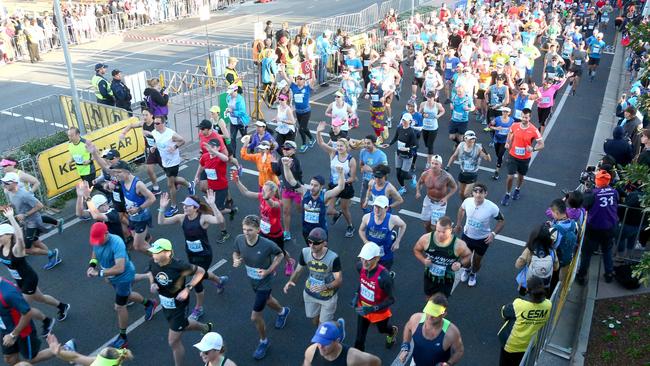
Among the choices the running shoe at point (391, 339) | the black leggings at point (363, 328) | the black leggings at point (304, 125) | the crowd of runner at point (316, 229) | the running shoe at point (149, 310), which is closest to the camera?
the crowd of runner at point (316, 229)

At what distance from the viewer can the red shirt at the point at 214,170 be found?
30.7 ft

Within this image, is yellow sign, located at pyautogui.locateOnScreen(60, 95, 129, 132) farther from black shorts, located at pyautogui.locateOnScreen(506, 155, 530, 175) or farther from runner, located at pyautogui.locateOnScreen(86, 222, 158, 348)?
black shorts, located at pyautogui.locateOnScreen(506, 155, 530, 175)

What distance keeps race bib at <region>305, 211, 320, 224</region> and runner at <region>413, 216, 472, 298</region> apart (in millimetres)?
1787

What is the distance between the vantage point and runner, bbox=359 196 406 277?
7258 mm

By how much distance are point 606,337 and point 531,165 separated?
20.8 feet

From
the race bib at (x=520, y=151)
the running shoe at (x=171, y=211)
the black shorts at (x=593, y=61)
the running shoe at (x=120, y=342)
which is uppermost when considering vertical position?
the race bib at (x=520, y=151)

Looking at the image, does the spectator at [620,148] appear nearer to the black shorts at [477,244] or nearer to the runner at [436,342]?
the black shorts at [477,244]

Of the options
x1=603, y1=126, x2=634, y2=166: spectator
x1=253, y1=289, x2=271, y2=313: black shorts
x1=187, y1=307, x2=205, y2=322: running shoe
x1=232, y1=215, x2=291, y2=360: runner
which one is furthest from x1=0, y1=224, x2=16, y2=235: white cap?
x1=603, y1=126, x2=634, y2=166: spectator

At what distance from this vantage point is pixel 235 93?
12.2 m

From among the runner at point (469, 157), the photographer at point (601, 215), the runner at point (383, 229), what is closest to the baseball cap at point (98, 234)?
the runner at point (383, 229)

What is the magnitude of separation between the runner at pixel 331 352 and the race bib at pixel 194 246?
2.84 m

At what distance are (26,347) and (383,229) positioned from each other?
4414 millimetres

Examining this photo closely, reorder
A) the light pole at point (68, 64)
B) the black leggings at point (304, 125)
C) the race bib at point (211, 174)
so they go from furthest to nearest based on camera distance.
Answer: the black leggings at point (304, 125) → the light pole at point (68, 64) → the race bib at point (211, 174)

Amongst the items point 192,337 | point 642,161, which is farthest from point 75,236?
point 642,161
